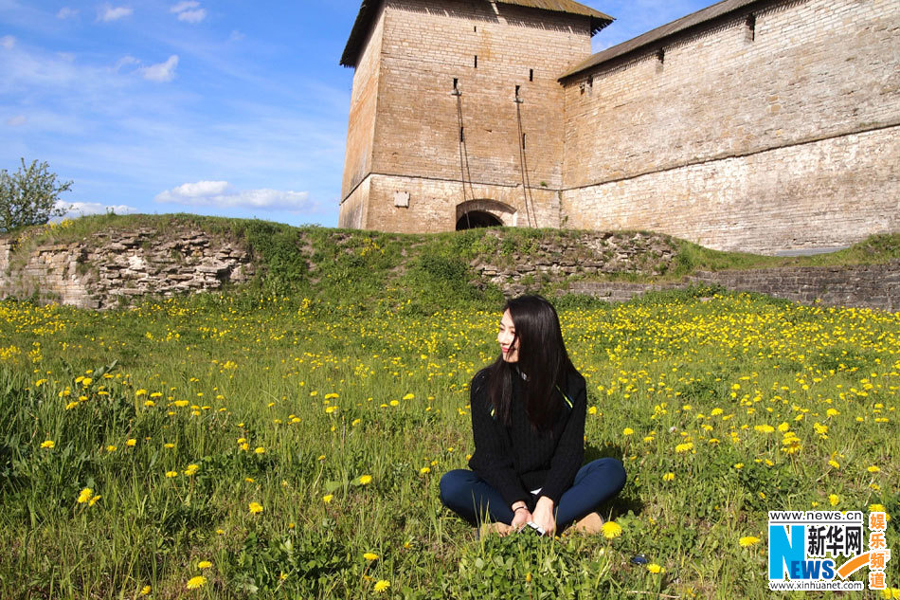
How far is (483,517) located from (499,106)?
2054 cm

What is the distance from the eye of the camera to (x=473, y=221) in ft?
76.5

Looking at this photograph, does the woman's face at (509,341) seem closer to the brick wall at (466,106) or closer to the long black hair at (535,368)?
the long black hair at (535,368)

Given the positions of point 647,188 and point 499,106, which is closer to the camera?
point 647,188

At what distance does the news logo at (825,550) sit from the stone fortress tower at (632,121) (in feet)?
48.7

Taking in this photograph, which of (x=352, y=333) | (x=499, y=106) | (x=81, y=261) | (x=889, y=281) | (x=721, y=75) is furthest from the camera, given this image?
(x=499, y=106)

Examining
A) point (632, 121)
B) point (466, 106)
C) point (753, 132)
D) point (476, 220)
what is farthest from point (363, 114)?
point (753, 132)

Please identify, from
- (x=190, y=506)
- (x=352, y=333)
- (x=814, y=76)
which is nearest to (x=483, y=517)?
(x=190, y=506)

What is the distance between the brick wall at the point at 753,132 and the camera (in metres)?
14.5

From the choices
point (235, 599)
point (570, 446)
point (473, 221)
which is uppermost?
point (473, 221)

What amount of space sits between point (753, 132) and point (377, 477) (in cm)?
1728

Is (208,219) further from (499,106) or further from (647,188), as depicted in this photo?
(647,188)

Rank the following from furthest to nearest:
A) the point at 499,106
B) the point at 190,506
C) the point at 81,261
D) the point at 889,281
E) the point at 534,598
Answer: the point at 499,106 < the point at 81,261 < the point at 889,281 < the point at 190,506 < the point at 534,598

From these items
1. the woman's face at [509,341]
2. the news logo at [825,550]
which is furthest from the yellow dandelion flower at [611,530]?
the woman's face at [509,341]

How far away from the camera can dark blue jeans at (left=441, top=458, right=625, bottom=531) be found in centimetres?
269
